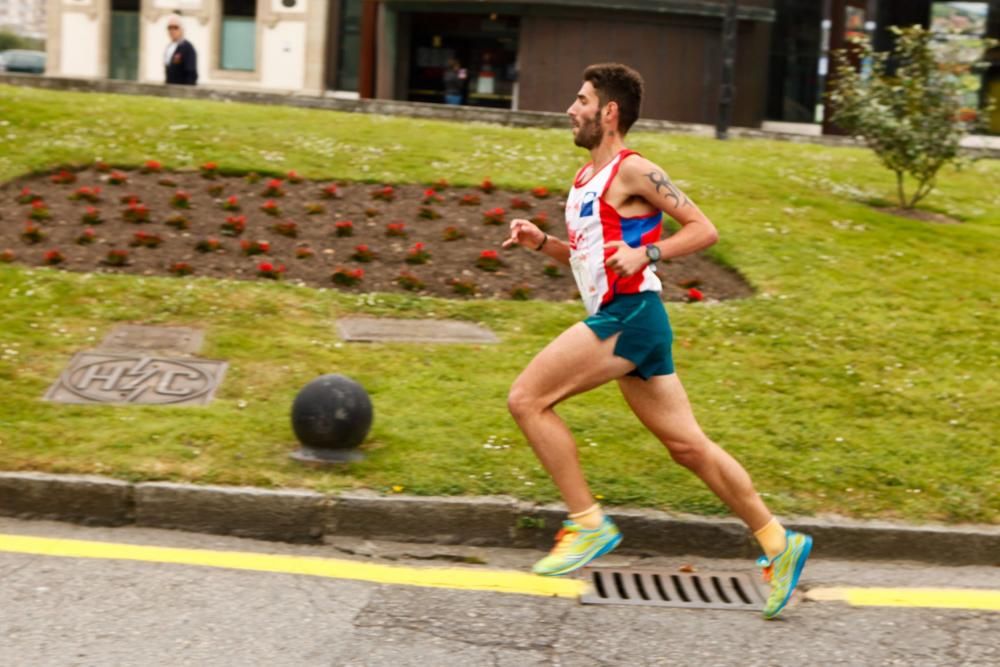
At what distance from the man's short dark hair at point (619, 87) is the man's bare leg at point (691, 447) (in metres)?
1.01

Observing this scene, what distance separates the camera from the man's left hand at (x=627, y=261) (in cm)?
511

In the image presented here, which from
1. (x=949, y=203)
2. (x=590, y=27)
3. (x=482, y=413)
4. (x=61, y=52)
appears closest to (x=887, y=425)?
(x=482, y=413)

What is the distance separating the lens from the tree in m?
12.6

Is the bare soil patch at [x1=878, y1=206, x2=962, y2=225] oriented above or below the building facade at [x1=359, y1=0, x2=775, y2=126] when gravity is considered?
below

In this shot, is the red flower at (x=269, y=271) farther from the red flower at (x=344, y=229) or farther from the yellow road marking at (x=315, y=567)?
the yellow road marking at (x=315, y=567)

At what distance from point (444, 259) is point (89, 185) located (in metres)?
3.34

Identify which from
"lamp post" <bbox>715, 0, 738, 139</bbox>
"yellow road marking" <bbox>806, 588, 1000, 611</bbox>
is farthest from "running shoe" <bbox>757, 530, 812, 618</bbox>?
"lamp post" <bbox>715, 0, 738, 139</bbox>

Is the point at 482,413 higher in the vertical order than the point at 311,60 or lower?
lower

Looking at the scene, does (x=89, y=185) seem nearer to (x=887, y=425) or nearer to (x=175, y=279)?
(x=175, y=279)

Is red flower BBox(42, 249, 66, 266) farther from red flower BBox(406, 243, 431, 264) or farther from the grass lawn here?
red flower BBox(406, 243, 431, 264)

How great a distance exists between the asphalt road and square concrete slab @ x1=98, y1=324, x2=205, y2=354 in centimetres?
274

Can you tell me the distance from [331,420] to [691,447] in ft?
5.63

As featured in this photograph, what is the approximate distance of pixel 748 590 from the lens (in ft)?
18.6


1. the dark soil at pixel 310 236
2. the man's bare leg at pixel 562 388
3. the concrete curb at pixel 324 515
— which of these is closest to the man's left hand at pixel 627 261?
the man's bare leg at pixel 562 388
